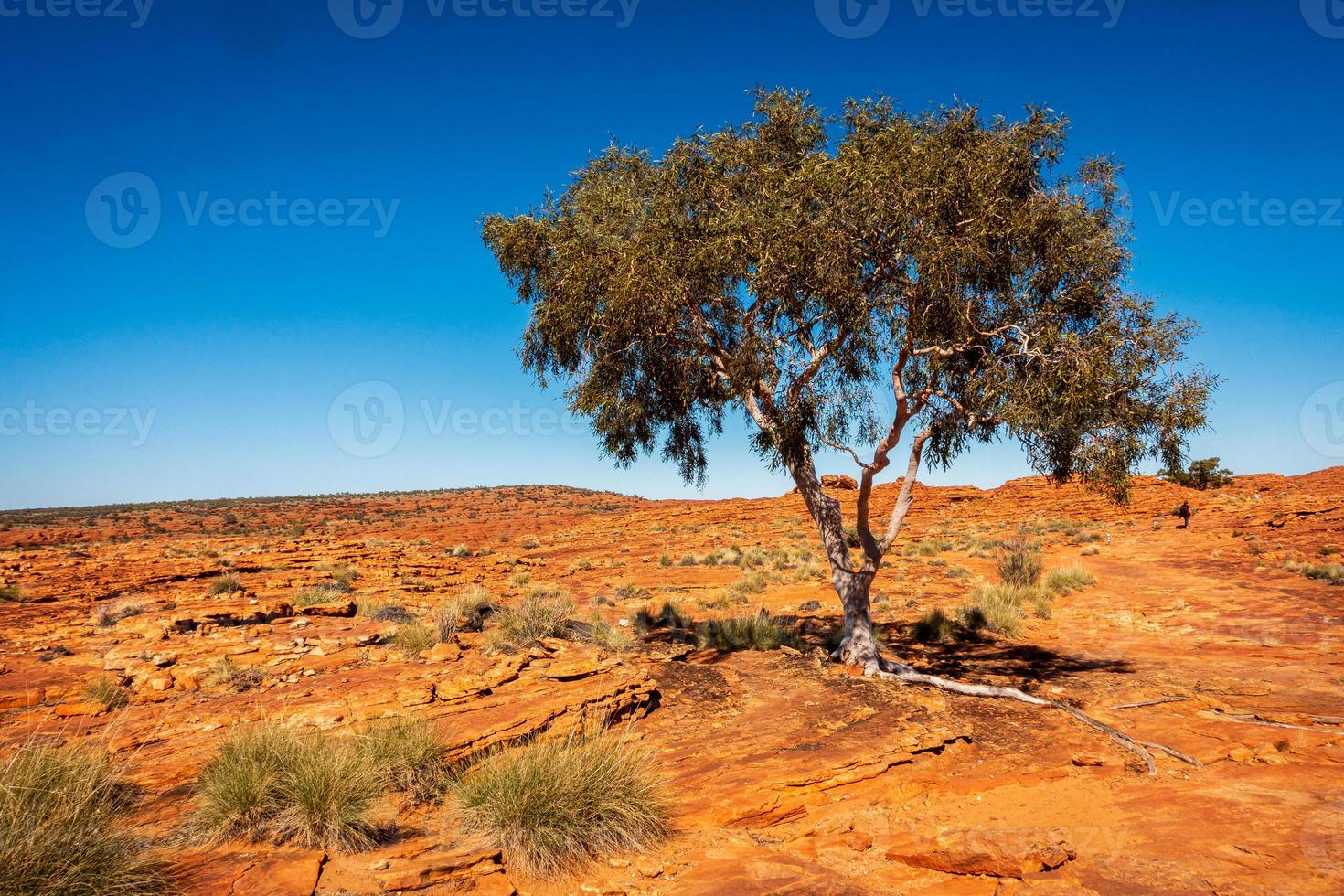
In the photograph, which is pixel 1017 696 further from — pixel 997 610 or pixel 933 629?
pixel 997 610

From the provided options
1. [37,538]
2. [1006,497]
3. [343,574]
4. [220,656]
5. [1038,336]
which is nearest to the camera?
[1038,336]

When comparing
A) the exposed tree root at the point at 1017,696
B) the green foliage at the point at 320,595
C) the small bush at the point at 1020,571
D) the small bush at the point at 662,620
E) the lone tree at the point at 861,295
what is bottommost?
the exposed tree root at the point at 1017,696

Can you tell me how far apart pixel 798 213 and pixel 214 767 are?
981 centimetres

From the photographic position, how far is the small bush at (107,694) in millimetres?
9266

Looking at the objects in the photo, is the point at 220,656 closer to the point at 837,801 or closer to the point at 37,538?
the point at 837,801

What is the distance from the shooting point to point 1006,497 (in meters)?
56.6

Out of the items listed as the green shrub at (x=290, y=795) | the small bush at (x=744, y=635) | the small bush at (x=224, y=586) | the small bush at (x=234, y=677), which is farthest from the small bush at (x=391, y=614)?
the green shrub at (x=290, y=795)

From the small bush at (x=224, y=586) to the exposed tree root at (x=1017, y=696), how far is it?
18.8 metres

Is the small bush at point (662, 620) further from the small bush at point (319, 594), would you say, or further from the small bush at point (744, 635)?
the small bush at point (319, 594)

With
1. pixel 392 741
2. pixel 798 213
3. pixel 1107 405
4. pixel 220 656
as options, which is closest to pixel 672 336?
pixel 798 213

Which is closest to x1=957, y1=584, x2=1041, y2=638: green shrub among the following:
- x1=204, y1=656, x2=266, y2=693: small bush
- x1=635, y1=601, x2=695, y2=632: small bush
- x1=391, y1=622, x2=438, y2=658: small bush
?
x1=635, y1=601, x2=695, y2=632: small bush

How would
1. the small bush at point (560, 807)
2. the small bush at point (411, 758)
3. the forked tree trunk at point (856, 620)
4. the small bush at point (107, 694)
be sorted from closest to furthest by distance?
the small bush at point (560, 807)
the small bush at point (411, 758)
the small bush at point (107, 694)
the forked tree trunk at point (856, 620)

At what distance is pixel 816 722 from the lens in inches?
357

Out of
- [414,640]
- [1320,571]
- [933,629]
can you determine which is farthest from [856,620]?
[1320,571]
